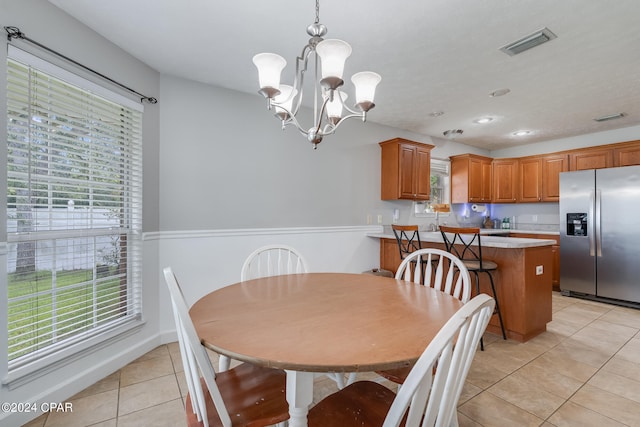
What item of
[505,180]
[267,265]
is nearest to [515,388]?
[267,265]

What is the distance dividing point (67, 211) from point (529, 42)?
11.2 ft

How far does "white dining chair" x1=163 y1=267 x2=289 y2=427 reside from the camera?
Result: 92 cm

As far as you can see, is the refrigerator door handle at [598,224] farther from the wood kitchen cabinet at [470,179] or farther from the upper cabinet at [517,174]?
the wood kitchen cabinet at [470,179]

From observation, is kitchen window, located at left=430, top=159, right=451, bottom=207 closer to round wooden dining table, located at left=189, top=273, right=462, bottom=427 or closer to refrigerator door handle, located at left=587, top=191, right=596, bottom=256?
refrigerator door handle, located at left=587, top=191, right=596, bottom=256

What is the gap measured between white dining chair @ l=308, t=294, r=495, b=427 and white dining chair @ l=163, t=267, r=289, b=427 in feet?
0.59

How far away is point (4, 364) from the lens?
1626 mm

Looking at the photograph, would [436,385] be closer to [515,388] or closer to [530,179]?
[515,388]

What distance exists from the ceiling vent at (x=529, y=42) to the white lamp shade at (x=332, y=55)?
1619 mm

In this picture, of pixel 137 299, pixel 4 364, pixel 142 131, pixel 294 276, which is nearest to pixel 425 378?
pixel 294 276

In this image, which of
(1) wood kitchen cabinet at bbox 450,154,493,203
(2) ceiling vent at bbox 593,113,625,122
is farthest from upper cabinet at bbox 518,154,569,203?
(2) ceiling vent at bbox 593,113,625,122

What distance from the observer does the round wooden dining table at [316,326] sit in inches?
34.7

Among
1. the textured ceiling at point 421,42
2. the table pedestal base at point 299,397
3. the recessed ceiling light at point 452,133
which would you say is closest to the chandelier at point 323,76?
the textured ceiling at point 421,42

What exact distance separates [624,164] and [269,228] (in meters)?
4.89

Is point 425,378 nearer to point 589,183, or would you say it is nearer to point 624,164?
point 589,183
